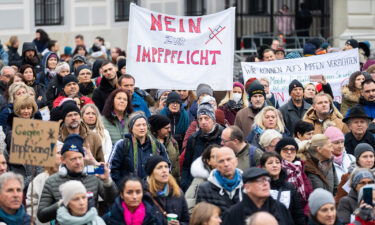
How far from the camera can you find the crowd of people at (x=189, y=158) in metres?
12.3

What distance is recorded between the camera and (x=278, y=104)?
62.5 ft

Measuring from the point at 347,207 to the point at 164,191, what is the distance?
67.6 inches

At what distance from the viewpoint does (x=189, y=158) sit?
48.3 ft

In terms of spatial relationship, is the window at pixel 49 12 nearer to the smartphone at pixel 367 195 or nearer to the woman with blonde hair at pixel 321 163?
the woman with blonde hair at pixel 321 163

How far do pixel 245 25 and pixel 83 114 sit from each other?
17.3 m

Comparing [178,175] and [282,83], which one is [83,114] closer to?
[178,175]

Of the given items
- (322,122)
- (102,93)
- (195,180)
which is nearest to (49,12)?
(102,93)

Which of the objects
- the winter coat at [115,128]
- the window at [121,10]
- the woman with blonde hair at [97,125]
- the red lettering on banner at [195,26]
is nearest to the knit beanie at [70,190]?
the woman with blonde hair at [97,125]

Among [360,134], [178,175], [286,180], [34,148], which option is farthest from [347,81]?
[34,148]

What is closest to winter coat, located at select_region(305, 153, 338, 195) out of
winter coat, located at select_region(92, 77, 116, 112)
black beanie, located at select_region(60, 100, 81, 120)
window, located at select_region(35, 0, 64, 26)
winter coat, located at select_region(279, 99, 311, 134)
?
black beanie, located at select_region(60, 100, 81, 120)

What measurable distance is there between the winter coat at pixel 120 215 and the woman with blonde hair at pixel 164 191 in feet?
0.62

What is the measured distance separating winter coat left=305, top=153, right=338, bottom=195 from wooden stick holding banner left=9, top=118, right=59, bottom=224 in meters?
2.83

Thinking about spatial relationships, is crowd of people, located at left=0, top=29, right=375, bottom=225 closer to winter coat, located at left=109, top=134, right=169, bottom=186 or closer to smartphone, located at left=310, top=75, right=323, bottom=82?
winter coat, located at left=109, top=134, right=169, bottom=186

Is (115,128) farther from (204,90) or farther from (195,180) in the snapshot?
(195,180)
